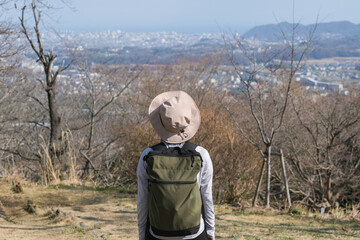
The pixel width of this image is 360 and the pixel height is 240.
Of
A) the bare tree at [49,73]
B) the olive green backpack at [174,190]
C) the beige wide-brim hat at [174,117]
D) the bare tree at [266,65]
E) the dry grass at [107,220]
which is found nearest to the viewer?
the olive green backpack at [174,190]

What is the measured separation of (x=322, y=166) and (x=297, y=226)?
4.04 m

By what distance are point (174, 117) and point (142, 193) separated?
52 cm

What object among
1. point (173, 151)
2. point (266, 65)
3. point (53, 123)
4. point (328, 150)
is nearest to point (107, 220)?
point (173, 151)

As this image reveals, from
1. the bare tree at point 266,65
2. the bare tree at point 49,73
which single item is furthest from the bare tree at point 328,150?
the bare tree at point 49,73

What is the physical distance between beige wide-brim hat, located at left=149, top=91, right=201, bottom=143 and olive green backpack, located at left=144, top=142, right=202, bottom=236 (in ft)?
0.45

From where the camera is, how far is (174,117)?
2.44 metres

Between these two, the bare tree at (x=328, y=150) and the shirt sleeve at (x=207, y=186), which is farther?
the bare tree at (x=328, y=150)

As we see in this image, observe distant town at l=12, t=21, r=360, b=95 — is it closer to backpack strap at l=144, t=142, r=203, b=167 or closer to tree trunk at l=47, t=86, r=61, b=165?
tree trunk at l=47, t=86, r=61, b=165

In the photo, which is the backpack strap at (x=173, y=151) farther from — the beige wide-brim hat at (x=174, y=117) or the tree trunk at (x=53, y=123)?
the tree trunk at (x=53, y=123)

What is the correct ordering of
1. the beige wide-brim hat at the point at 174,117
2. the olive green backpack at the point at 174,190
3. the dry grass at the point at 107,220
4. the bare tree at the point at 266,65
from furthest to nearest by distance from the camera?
the bare tree at the point at 266,65 < the dry grass at the point at 107,220 < the beige wide-brim hat at the point at 174,117 < the olive green backpack at the point at 174,190

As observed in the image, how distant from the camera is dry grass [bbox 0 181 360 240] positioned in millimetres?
5336

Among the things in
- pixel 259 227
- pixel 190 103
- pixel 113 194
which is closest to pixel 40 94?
pixel 113 194

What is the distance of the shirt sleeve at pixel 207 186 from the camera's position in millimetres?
2480

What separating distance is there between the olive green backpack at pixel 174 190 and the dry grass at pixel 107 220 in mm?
2944
